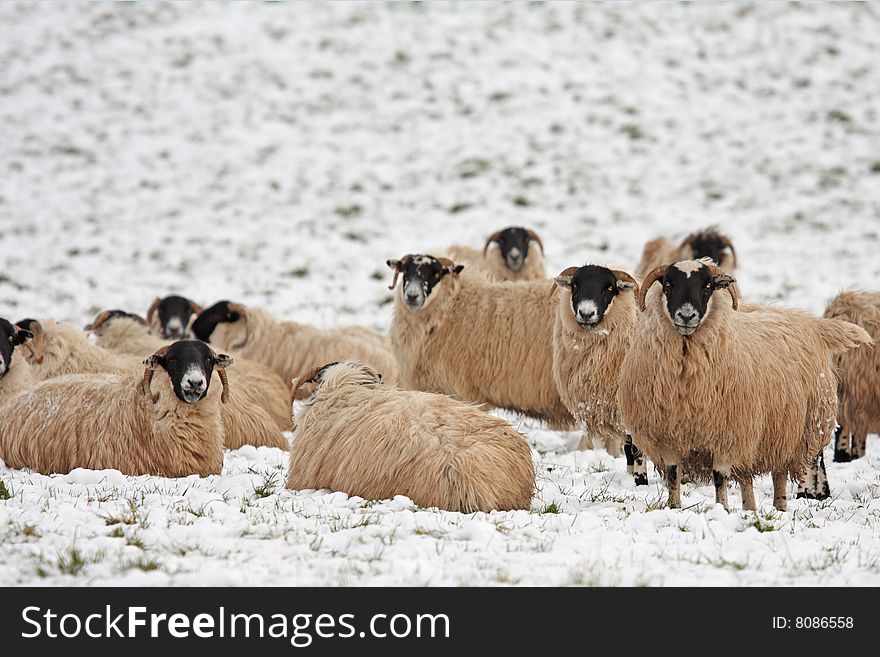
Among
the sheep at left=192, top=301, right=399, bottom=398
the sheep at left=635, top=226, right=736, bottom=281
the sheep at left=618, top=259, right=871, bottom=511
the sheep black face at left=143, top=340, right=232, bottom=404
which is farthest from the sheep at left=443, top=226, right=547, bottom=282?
the sheep at left=618, top=259, right=871, bottom=511

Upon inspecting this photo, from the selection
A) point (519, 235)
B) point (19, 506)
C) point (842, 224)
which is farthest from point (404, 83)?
point (19, 506)

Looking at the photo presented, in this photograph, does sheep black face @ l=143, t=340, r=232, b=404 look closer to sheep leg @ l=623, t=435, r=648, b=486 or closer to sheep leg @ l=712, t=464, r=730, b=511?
sheep leg @ l=623, t=435, r=648, b=486

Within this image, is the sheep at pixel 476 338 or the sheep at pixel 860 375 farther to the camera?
the sheep at pixel 476 338

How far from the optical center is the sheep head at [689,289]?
22.2 feet

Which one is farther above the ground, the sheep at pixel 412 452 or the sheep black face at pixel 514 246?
the sheep black face at pixel 514 246

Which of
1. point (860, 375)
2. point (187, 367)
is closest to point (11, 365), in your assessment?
point (187, 367)

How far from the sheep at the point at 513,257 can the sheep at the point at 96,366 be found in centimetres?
408

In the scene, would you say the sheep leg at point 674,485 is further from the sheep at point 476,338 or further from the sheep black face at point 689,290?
the sheep at point 476,338

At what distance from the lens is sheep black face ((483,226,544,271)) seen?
13.0m

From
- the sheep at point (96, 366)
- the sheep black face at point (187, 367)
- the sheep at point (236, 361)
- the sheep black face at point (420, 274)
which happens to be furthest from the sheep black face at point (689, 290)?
the sheep at point (236, 361)

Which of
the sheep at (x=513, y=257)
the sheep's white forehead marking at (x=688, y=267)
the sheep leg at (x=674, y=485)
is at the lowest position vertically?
the sheep leg at (x=674, y=485)

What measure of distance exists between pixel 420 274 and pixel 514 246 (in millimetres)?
2949

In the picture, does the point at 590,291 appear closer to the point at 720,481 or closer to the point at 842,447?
the point at 720,481

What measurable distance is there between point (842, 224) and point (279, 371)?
12386mm
